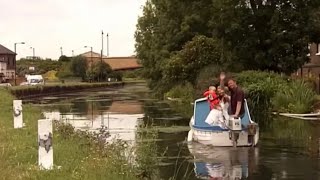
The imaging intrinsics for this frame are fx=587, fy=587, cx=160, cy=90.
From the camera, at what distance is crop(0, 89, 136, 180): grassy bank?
10.3 meters

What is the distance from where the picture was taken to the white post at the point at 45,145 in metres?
11.1

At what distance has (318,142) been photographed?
19516 mm

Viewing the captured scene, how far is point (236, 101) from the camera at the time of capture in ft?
59.9

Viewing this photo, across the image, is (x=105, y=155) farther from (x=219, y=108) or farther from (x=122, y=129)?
(x=122, y=129)

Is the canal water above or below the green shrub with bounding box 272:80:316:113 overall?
below

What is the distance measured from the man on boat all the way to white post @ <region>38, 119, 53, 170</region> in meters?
8.00

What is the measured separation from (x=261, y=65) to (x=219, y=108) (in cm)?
2315

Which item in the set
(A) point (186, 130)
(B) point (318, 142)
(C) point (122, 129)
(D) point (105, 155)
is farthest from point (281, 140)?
(D) point (105, 155)

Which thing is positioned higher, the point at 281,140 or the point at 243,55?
the point at 243,55

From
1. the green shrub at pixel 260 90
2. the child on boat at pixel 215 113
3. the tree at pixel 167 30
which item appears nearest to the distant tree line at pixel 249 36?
the tree at pixel 167 30

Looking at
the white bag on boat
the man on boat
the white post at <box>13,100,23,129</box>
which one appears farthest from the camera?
the white post at <box>13,100,23,129</box>

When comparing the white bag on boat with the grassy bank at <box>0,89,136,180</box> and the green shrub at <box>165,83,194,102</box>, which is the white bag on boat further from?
the green shrub at <box>165,83,194,102</box>

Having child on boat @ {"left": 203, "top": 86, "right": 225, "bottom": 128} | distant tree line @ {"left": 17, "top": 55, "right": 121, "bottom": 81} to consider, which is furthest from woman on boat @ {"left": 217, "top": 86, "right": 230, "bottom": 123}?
distant tree line @ {"left": 17, "top": 55, "right": 121, "bottom": 81}

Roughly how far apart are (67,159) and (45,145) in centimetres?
123
